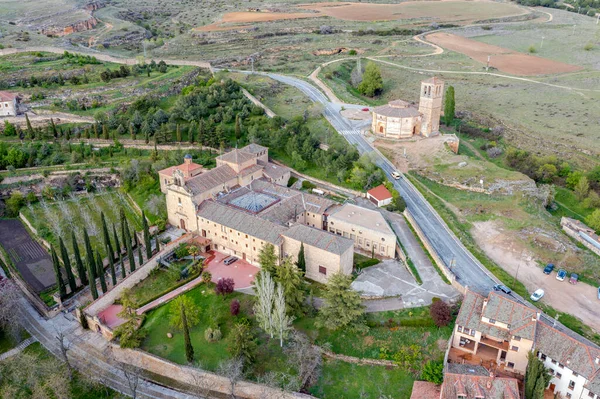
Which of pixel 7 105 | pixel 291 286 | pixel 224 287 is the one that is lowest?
pixel 224 287

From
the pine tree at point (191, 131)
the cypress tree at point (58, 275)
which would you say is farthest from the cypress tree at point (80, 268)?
the pine tree at point (191, 131)

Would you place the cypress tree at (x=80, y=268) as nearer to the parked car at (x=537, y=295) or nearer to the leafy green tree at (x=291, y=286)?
the leafy green tree at (x=291, y=286)

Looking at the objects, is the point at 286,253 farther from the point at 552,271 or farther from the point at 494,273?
the point at 552,271

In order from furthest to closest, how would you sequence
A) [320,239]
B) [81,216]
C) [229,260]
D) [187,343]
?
[81,216]
[229,260]
[320,239]
[187,343]

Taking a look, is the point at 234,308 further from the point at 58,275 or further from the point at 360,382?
the point at 58,275

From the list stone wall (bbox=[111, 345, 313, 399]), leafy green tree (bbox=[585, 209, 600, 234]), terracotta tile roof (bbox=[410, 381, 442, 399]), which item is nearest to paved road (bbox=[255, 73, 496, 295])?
terracotta tile roof (bbox=[410, 381, 442, 399])

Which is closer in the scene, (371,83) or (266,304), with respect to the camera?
(266,304)

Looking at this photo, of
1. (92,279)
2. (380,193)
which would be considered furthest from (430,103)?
→ (92,279)
